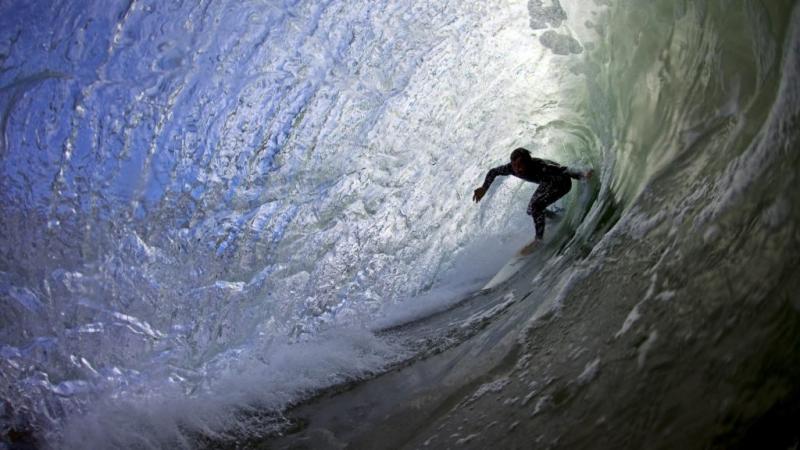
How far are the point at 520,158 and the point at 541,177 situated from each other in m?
0.33

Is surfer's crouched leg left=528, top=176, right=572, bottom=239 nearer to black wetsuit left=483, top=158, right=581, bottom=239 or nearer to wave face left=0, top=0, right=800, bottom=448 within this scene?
black wetsuit left=483, top=158, right=581, bottom=239

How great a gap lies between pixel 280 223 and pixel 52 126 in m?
2.65

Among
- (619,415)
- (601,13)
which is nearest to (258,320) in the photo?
(601,13)

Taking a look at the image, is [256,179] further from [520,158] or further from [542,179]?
[542,179]

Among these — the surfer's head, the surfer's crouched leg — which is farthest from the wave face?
the surfer's head

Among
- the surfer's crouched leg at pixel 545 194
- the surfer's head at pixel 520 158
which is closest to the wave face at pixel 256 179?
the surfer's crouched leg at pixel 545 194

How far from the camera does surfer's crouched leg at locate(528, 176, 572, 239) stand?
5.96 m

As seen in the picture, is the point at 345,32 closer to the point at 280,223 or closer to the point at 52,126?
the point at 280,223

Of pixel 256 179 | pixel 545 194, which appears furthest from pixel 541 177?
pixel 256 179

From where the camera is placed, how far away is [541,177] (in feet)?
19.5

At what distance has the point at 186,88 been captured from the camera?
308 inches

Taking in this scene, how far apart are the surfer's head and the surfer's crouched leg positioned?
298mm

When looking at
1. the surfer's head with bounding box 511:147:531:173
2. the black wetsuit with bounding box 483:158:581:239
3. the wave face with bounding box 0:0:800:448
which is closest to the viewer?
the wave face with bounding box 0:0:800:448

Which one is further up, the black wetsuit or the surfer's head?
the surfer's head
